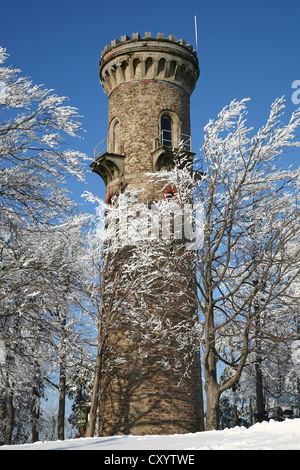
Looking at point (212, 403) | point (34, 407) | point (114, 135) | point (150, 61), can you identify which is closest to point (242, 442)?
point (212, 403)

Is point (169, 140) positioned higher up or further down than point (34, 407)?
higher up

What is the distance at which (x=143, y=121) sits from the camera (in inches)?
952

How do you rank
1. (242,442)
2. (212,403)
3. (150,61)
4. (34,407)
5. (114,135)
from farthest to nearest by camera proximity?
1. (114,135)
2. (150,61)
3. (34,407)
4. (212,403)
5. (242,442)

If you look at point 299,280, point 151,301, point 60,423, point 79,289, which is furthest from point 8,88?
point 299,280

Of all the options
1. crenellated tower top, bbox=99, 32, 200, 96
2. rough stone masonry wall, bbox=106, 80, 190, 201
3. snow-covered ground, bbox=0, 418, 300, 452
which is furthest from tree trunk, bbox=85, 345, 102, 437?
crenellated tower top, bbox=99, 32, 200, 96

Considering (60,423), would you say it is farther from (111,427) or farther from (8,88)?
(8,88)

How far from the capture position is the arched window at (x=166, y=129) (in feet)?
79.9

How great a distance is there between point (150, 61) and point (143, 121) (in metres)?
3.13

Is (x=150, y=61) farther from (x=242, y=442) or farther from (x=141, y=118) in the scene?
(x=242, y=442)

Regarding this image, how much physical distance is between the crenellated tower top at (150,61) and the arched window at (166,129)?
1846 mm

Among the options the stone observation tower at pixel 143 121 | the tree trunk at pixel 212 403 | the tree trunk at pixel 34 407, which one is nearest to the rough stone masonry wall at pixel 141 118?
the stone observation tower at pixel 143 121

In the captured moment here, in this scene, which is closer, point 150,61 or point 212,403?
point 212,403

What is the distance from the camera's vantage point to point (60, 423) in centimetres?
2177
